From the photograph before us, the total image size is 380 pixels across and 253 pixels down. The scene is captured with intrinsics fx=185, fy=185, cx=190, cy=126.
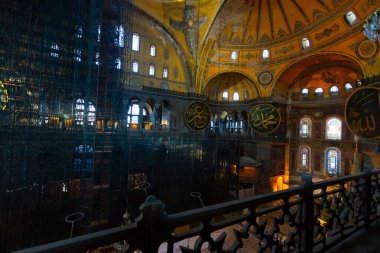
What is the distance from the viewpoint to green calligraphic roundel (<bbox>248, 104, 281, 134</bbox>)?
7.86 metres

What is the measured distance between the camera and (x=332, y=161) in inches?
531

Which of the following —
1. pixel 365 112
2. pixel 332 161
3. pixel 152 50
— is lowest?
pixel 332 161

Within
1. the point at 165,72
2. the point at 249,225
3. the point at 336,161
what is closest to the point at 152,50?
the point at 165,72

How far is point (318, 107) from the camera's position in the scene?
14352mm

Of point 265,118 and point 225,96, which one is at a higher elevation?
point 225,96

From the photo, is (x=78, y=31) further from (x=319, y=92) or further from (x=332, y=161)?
(x=332, y=161)

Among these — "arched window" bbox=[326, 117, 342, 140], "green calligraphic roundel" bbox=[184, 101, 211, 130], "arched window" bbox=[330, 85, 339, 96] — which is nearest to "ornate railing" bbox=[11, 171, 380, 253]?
"green calligraphic roundel" bbox=[184, 101, 211, 130]

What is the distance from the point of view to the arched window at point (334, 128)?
44.1ft

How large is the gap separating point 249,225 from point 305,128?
634 inches

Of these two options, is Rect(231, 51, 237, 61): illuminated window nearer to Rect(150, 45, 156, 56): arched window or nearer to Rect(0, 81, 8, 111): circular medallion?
Rect(150, 45, 156, 56): arched window

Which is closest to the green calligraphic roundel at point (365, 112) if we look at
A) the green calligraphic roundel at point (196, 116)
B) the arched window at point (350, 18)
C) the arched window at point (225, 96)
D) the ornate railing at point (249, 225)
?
the ornate railing at point (249, 225)

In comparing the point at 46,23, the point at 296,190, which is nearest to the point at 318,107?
the point at 296,190

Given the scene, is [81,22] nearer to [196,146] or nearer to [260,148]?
[196,146]

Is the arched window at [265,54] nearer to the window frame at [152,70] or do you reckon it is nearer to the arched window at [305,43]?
the arched window at [305,43]
